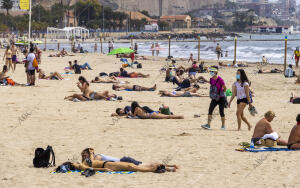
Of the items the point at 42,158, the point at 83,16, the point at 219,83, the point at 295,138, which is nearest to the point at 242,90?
the point at 219,83

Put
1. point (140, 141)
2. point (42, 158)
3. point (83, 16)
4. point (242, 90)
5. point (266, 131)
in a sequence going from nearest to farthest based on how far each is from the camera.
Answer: point (42, 158)
point (266, 131)
point (140, 141)
point (242, 90)
point (83, 16)

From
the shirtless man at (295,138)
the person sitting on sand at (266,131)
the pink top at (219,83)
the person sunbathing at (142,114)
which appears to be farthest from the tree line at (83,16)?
the shirtless man at (295,138)

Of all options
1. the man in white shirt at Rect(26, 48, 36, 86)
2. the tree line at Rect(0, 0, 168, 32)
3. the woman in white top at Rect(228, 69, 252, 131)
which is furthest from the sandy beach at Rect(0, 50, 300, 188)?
the tree line at Rect(0, 0, 168, 32)

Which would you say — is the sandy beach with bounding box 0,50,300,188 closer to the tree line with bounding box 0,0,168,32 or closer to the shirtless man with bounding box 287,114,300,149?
the shirtless man with bounding box 287,114,300,149

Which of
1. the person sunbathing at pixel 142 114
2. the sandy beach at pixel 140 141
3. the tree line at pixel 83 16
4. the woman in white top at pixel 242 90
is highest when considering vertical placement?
the tree line at pixel 83 16

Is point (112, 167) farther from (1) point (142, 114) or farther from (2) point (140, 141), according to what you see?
(1) point (142, 114)

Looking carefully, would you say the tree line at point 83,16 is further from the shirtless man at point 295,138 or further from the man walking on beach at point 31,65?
the shirtless man at point 295,138

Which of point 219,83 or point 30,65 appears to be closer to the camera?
point 219,83

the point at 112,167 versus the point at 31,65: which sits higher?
the point at 31,65

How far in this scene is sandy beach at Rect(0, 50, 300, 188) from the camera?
21.8 feet

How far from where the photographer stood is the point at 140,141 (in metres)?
9.25

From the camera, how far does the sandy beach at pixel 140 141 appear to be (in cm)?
665

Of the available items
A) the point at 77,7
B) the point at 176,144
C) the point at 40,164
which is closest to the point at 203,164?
the point at 176,144

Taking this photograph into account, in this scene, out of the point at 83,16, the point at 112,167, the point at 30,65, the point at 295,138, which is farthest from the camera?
the point at 83,16
